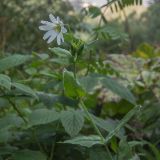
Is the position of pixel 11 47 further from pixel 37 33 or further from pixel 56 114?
pixel 56 114

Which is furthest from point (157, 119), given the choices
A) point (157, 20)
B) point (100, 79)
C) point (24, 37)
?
point (157, 20)

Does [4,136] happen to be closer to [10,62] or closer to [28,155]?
[28,155]

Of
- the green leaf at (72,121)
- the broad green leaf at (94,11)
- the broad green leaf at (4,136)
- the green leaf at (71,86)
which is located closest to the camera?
the green leaf at (71,86)

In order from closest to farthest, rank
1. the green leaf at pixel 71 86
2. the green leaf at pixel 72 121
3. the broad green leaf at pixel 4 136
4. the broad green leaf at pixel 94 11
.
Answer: the green leaf at pixel 71 86 < the green leaf at pixel 72 121 < the broad green leaf at pixel 4 136 < the broad green leaf at pixel 94 11

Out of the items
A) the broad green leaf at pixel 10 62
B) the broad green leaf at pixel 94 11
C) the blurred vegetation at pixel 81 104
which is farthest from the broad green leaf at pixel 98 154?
the broad green leaf at pixel 94 11

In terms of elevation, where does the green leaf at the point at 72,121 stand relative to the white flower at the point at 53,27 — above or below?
below

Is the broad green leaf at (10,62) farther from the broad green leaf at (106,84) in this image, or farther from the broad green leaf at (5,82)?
the broad green leaf at (106,84)

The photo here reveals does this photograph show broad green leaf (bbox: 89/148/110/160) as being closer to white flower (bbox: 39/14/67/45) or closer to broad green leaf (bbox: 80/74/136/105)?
broad green leaf (bbox: 80/74/136/105)

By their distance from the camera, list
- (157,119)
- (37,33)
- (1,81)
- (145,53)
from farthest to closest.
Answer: (37,33), (145,53), (157,119), (1,81)
